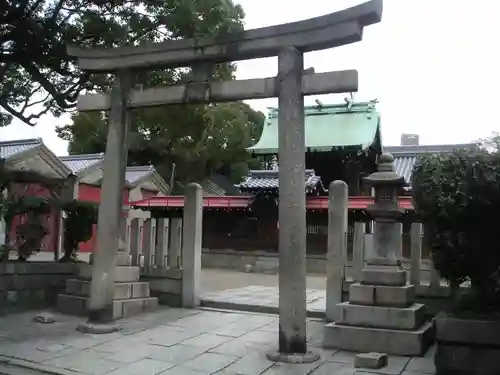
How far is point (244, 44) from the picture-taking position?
22.3 feet

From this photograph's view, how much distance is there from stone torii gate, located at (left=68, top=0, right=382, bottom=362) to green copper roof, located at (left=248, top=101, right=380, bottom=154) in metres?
15.2

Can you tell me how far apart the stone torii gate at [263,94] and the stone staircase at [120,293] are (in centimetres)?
81

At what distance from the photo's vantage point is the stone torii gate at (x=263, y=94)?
608 cm

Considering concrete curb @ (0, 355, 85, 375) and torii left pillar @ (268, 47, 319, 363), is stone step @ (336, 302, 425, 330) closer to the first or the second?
torii left pillar @ (268, 47, 319, 363)

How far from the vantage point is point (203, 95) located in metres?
7.17

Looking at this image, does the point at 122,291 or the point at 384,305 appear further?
the point at 122,291

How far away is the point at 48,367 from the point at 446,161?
15.6 feet

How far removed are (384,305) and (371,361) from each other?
3.60 ft

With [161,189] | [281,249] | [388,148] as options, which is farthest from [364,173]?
[281,249]

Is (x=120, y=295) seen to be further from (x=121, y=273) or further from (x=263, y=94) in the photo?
(x=263, y=94)

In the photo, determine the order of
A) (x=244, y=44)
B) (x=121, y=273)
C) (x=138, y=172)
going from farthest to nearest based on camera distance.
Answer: (x=138, y=172) → (x=121, y=273) → (x=244, y=44)

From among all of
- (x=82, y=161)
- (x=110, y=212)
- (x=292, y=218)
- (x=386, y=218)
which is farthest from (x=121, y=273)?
(x=82, y=161)

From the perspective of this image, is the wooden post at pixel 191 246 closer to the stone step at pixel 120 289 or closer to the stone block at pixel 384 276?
the stone step at pixel 120 289

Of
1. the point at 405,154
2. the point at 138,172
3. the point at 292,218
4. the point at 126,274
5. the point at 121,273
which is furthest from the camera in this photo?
the point at 138,172
